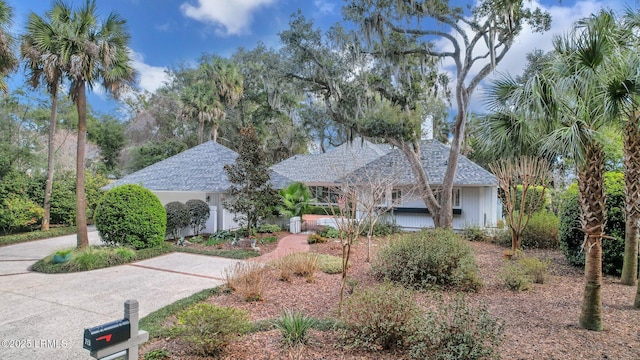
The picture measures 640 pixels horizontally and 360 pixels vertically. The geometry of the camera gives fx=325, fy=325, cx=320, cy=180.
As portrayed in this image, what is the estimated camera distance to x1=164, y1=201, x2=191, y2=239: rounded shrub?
12.8 meters

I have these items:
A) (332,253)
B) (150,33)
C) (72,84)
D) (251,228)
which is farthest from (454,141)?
(150,33)

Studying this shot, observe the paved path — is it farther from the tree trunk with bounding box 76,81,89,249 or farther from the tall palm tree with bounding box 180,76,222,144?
the tall palm tree with bounding box 180,76,222,144

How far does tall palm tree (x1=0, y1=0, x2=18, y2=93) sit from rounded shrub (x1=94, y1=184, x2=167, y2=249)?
4.96m

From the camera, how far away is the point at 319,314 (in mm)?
5371

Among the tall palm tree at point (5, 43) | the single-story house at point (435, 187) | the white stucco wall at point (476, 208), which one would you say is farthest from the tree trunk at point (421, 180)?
the tall palm tree at point (5, 43)

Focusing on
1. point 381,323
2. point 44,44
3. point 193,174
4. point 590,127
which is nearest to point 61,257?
point 44,44

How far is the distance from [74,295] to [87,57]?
276 inches

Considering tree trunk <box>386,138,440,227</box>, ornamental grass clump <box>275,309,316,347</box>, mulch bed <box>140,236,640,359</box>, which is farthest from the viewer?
tree trunk <box>386,138,440,227</box>

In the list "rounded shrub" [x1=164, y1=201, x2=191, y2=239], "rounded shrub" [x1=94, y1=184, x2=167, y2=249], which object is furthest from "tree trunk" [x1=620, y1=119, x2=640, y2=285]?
"rounded shrub" [x1=164, y1=201, x2=191, y2=239]

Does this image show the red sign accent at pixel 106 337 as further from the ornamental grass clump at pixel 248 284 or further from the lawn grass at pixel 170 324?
the ornamental grass clump at pixel 248 284

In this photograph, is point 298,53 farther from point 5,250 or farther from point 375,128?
point 5,250

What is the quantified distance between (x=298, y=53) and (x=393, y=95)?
4.75 meters

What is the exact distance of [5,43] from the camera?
9.97m

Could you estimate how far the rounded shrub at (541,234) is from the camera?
12.0 m
